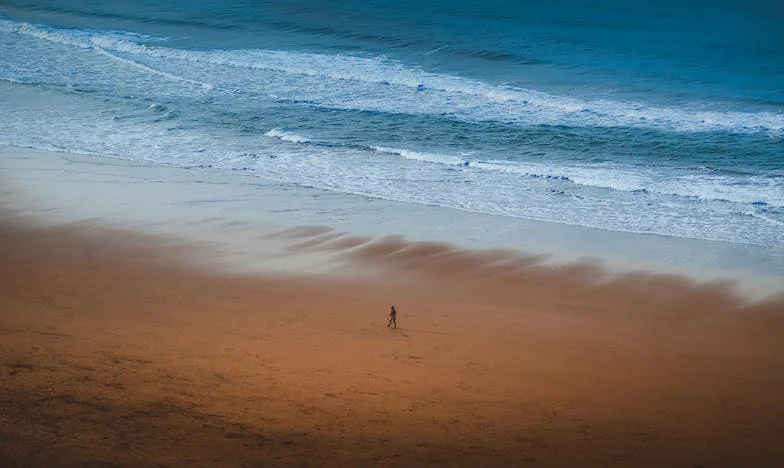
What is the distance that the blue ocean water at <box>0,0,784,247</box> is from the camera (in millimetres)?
18281

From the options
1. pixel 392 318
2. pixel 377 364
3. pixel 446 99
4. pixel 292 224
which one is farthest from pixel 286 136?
pixel 377 364

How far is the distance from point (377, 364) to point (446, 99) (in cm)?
1689

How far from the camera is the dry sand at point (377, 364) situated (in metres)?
8.49

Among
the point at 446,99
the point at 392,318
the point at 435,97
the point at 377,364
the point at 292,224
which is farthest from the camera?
the point at 435,97

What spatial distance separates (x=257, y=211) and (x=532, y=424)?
8.06 m

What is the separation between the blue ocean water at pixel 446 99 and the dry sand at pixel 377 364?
4.03 metres

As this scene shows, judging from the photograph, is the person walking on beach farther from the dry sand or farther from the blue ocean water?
the blue ocean water

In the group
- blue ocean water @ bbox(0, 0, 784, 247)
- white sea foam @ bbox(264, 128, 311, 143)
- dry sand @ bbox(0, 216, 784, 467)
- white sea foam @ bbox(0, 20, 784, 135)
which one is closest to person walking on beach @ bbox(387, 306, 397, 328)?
dry sand @ bbox(0, 216, 784, 467)

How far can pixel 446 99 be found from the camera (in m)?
26.2

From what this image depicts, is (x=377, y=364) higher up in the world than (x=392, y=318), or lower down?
lower down

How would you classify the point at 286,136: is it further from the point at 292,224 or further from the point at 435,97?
the point at 292,224

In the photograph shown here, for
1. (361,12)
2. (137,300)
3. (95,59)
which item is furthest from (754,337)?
(361,12)

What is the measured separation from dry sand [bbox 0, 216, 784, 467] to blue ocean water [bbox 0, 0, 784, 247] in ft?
13.2

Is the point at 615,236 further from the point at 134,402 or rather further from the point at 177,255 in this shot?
the point at 134,402
